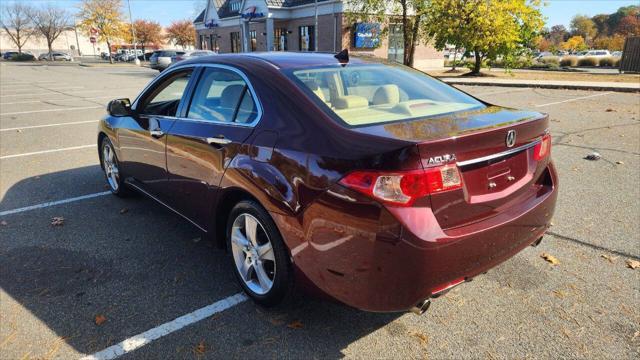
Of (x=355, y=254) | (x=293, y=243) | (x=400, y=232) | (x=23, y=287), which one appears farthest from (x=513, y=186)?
(x=23, y=287)

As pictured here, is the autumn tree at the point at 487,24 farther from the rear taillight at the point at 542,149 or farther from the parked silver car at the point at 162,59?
the rear taillight at the point at 542,149

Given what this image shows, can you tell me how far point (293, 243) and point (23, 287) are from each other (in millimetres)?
2245

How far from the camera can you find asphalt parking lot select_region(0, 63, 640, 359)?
2.60 metres

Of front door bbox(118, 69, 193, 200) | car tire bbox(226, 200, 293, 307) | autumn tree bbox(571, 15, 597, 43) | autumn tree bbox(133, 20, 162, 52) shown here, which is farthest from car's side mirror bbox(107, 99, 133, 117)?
autumn tree bbox(571, 15, 597, 43)

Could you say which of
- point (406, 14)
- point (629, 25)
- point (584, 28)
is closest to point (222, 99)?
point (406, 14)

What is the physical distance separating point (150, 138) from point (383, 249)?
2.76 m

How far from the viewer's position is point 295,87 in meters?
2.72

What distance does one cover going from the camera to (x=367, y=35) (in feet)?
113

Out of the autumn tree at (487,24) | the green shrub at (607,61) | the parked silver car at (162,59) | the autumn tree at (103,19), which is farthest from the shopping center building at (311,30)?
the autumn tree at (103,19)

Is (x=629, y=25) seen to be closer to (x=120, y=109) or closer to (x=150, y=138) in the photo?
(x=120, y=109)

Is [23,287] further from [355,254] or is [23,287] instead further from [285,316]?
[355,254]

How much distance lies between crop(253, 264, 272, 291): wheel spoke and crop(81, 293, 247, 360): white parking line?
0.27m

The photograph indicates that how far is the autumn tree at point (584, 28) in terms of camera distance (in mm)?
99312

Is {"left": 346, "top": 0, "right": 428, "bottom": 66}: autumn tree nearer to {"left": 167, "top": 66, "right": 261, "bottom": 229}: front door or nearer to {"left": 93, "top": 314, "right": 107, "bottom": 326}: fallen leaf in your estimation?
{"left": 167, "top": 66, "right": 261, "bottom": 229}: front door
